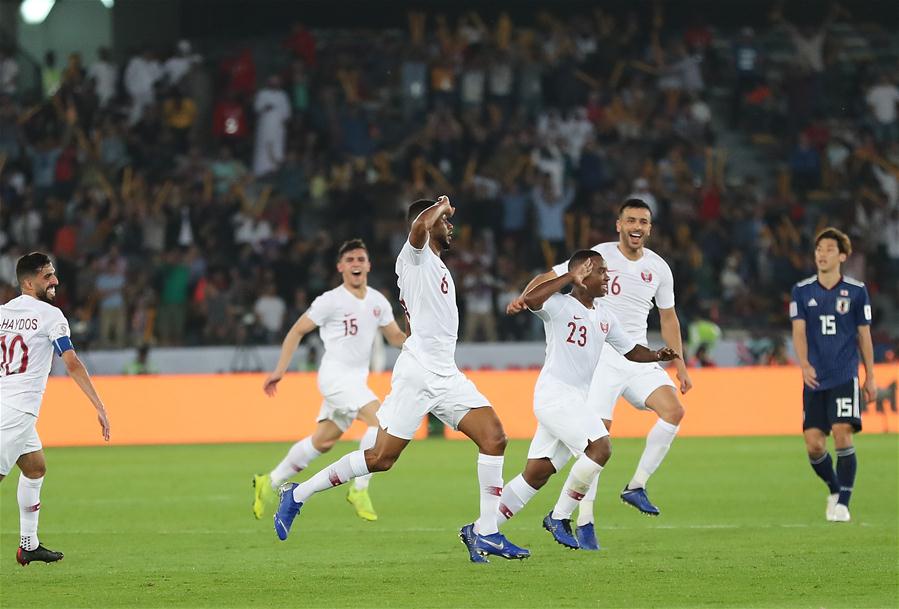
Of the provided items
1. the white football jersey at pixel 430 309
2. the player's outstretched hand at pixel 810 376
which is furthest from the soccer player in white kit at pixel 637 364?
the white football jersey at pixel 430 309

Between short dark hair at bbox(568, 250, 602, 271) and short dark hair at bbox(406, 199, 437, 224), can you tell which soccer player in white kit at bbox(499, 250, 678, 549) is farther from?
short dark hair at bbox(406, 199, 437, 224)

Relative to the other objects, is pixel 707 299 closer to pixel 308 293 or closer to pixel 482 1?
pixel 308 293

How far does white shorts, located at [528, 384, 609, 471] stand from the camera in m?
10.2

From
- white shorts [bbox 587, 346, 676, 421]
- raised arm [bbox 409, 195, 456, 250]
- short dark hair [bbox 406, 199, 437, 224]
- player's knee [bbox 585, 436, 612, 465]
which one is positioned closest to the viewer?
raised arm [bbox 409, 195, 456, 250]

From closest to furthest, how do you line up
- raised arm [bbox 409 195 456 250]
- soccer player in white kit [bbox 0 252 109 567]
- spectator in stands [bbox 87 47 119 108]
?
raised arm [bbox 409 195 456 250] → soccer player in white kit [bbox 0 252 109 567] → spectator in stands [bbox 87 47 119 108]

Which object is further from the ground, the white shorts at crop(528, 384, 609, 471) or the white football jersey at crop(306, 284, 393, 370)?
the white football jersey at crop(306, 284, 393, 370)

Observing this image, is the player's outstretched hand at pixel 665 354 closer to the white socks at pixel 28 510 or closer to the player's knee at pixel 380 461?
the player's knee at pixel 380 461

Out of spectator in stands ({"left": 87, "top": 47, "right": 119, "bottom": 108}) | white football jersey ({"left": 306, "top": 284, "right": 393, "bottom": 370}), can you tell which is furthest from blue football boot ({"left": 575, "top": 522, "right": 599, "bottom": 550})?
spectator in stands ({"left": 87, "top": 47, "right": 119, "bottom": 108})

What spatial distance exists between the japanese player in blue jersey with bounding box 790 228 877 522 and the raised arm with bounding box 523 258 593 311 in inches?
120

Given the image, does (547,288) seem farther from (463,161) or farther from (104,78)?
(104,78)

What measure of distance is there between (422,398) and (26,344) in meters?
2.71

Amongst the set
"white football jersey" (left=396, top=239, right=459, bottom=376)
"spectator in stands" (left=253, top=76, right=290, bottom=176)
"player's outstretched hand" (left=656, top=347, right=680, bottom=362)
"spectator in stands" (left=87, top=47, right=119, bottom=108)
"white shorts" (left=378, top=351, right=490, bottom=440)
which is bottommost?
"white shorts" (left=378, top=351, right=490, bottom=440)

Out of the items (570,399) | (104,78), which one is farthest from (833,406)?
(104,78)

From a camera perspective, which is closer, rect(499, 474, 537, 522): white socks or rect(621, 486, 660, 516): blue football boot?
rect(499, 474, 537, 522): white socks
